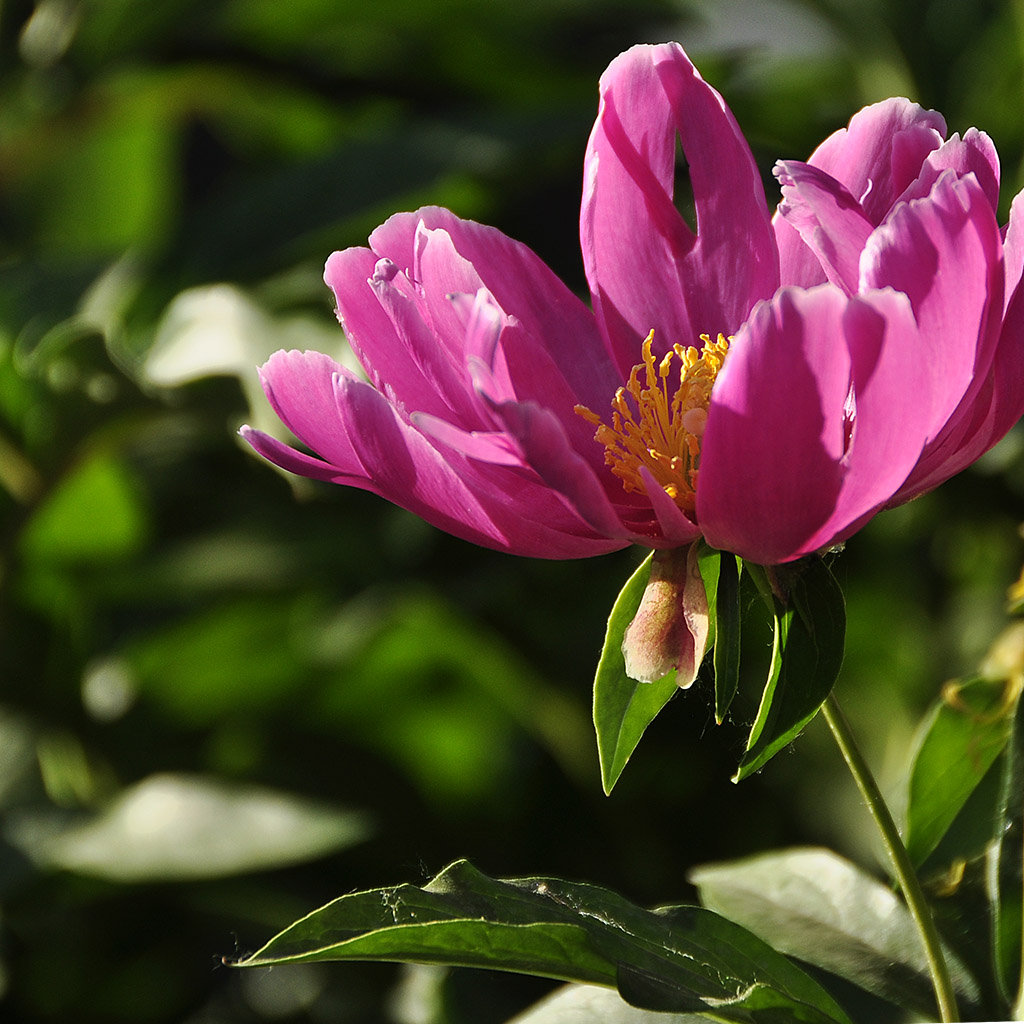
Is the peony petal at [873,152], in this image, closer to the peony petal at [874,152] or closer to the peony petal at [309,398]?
the peony petal at [874,152]

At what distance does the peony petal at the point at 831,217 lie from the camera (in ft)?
1.21

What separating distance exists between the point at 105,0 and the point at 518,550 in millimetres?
1093

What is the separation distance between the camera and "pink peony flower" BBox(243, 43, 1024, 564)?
0.34 metres

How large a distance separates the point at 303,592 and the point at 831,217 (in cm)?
86

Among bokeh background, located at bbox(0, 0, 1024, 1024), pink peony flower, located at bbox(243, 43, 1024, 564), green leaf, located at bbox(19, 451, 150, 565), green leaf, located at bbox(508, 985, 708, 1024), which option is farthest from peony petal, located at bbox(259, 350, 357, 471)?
green leaf, located at bbox(19, 451, 150, 565)

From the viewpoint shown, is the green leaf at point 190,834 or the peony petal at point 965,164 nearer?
the peony petal at point 965,164

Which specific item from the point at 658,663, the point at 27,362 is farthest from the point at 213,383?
the point at 658,663

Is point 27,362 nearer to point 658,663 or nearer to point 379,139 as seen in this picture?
point 379,139

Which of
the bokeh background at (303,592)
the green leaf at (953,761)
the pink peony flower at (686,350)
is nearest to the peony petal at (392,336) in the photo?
the pink peony flower at (686,350)

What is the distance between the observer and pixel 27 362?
86 cm

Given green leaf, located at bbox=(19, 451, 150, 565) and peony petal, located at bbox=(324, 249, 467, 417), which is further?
green leaf, located at bbox=(19, 451, 150, 565)

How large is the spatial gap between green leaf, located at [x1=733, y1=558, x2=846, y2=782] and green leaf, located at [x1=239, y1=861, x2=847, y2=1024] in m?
0.07

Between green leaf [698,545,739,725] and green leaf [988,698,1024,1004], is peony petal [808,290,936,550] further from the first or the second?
green leaf [988,698,1024,1004]

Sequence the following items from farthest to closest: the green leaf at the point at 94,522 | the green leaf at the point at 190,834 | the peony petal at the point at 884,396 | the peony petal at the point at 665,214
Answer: the green leaf at the point at 94,522 < the green leaf at the point at 190,834 < the peony petal at the point at 665,214 < the peony petal at the point at 884,396
